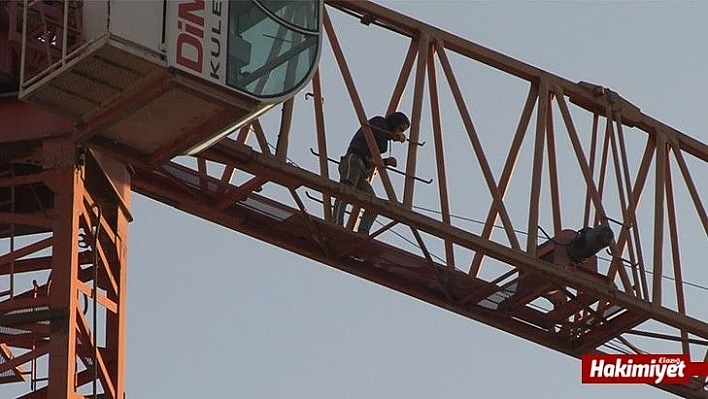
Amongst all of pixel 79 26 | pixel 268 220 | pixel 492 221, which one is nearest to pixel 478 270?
pixel 492 221

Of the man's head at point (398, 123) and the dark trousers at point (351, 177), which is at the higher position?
the man's head at point (398, 123)

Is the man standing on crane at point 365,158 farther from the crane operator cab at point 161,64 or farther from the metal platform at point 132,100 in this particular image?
the metal platform at point 132,100

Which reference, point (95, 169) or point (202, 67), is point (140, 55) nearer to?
point (202, 67)

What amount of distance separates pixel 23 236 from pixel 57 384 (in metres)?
3.01

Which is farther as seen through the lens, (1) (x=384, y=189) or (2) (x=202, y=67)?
(1) (x=384, y=189)

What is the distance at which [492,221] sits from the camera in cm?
3269

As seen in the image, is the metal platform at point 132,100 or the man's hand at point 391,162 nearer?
the metal platform at point 132,100

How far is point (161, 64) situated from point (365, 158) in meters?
5.97

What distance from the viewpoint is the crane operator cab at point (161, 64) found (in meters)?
26.8

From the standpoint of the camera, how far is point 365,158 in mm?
32219
